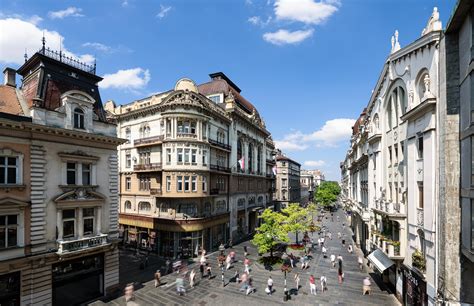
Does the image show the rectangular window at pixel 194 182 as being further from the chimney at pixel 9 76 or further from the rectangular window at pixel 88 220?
the chimney at pixel 9 76

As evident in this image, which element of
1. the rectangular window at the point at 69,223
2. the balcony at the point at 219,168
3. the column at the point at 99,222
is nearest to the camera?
the rectangular window at the point at 69,223

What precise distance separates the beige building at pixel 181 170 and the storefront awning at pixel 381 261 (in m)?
20.2

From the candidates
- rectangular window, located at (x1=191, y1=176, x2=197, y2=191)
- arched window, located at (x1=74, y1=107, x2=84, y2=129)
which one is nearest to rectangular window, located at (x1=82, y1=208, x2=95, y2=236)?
arched window, located at (x1=74, y1=107, x2=84, y2=129)

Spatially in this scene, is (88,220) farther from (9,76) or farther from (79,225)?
(9,76)

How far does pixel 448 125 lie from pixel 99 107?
25420 millimetres

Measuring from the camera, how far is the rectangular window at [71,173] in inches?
777

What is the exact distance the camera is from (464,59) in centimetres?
1285

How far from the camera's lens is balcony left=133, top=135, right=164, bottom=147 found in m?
34.7

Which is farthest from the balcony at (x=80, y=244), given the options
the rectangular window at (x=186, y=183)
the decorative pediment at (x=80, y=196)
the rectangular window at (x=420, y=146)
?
the rectangular window at (x=420, y=146)

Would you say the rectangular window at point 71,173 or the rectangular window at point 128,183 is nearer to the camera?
the rectangular window at point 71,173

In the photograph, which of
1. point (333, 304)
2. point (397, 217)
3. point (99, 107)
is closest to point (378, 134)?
point (397, 217)

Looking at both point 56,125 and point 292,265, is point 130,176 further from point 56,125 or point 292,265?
point 292,265

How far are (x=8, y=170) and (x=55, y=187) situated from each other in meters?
2.96

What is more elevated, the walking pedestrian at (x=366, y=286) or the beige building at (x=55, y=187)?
the beige building at (x=55, y=187)
